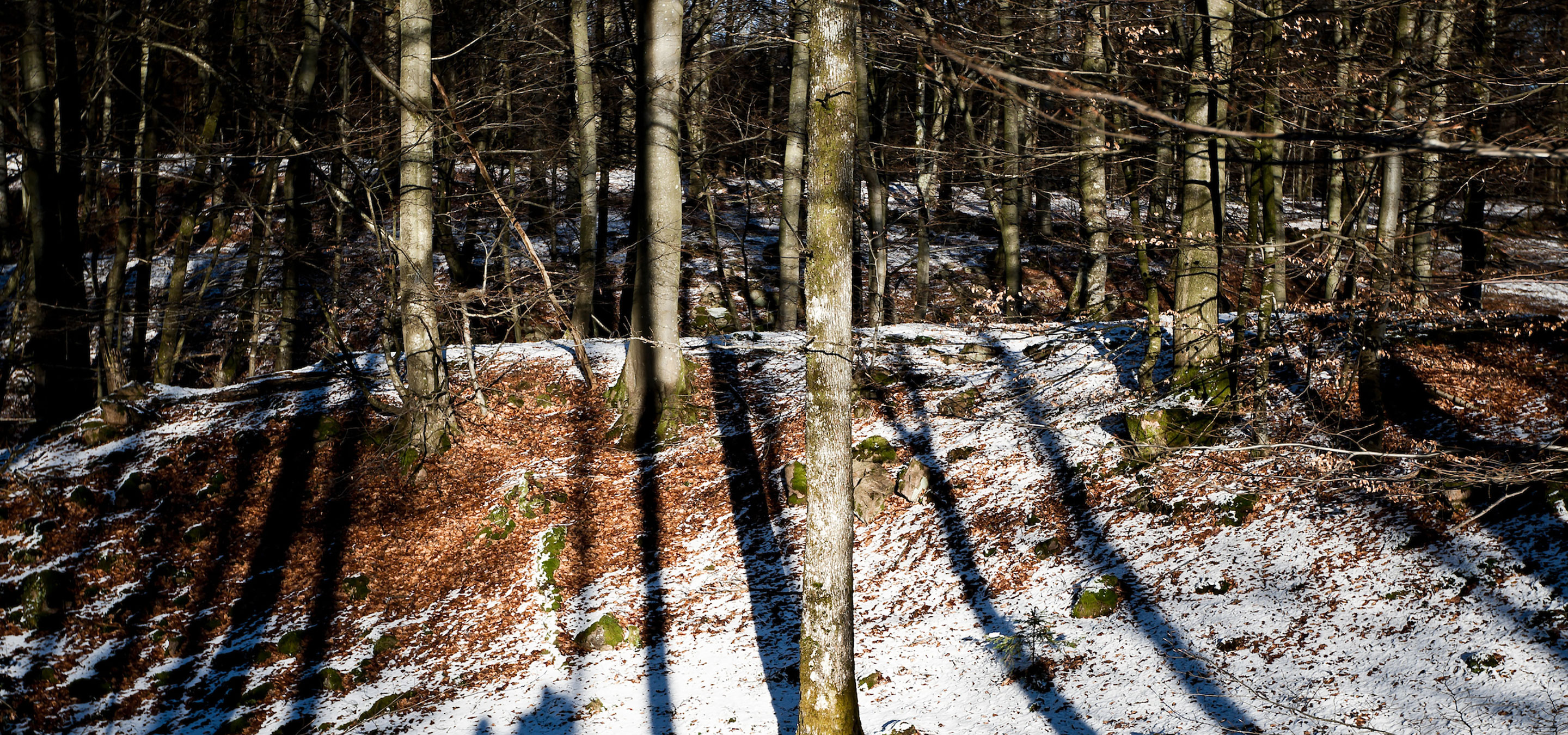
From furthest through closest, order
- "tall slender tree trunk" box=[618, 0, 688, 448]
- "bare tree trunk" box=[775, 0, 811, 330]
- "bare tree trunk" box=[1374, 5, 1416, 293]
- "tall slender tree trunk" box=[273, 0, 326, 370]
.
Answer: "bare tree trunk" box=[775, 0, 811, 330] → "tall slender tree trunk" box=[273, 0, 326, 370] → "tall slender tree trunk" box=[618, 0, 688, 448] → "bare tree trunk" box=[1374, 5, 1416, 293]

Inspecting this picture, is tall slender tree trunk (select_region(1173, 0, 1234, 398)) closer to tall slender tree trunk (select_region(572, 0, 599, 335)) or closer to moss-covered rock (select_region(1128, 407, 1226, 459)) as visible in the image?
moss-covered rock (select_region(1128, 407, 1226, 459))

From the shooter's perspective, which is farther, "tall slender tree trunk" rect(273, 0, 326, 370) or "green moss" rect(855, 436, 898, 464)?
"tall slender tree trunk" rect(273, 0, 326, 370)

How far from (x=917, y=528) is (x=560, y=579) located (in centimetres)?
399

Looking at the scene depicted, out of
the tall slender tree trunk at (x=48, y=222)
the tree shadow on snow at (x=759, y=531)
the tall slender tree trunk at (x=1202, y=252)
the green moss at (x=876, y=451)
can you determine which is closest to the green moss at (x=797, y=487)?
the tree shadow on snow at (x=759, y=531)

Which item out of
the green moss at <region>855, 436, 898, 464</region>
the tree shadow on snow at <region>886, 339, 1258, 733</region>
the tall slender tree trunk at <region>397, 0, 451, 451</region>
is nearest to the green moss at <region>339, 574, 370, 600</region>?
the tall slender tree trunk at <region>397, 0, 451, 451</region>

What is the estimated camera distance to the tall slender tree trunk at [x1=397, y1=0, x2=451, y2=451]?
34.1ft

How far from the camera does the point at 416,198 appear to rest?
419 inches

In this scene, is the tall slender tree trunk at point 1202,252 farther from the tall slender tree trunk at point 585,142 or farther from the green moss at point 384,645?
the tall slender tree trunk at point 585,142

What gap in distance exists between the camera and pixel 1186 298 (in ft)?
28.2

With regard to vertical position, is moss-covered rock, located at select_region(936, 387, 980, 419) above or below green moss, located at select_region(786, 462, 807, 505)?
above

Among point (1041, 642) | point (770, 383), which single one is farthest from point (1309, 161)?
point (770, 383)

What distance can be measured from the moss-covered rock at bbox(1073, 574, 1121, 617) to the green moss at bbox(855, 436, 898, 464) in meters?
3.06

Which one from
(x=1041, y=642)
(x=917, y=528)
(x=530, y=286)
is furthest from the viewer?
(x=530, y=286)

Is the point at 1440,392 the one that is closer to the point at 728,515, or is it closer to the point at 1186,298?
the point at 1186,298
